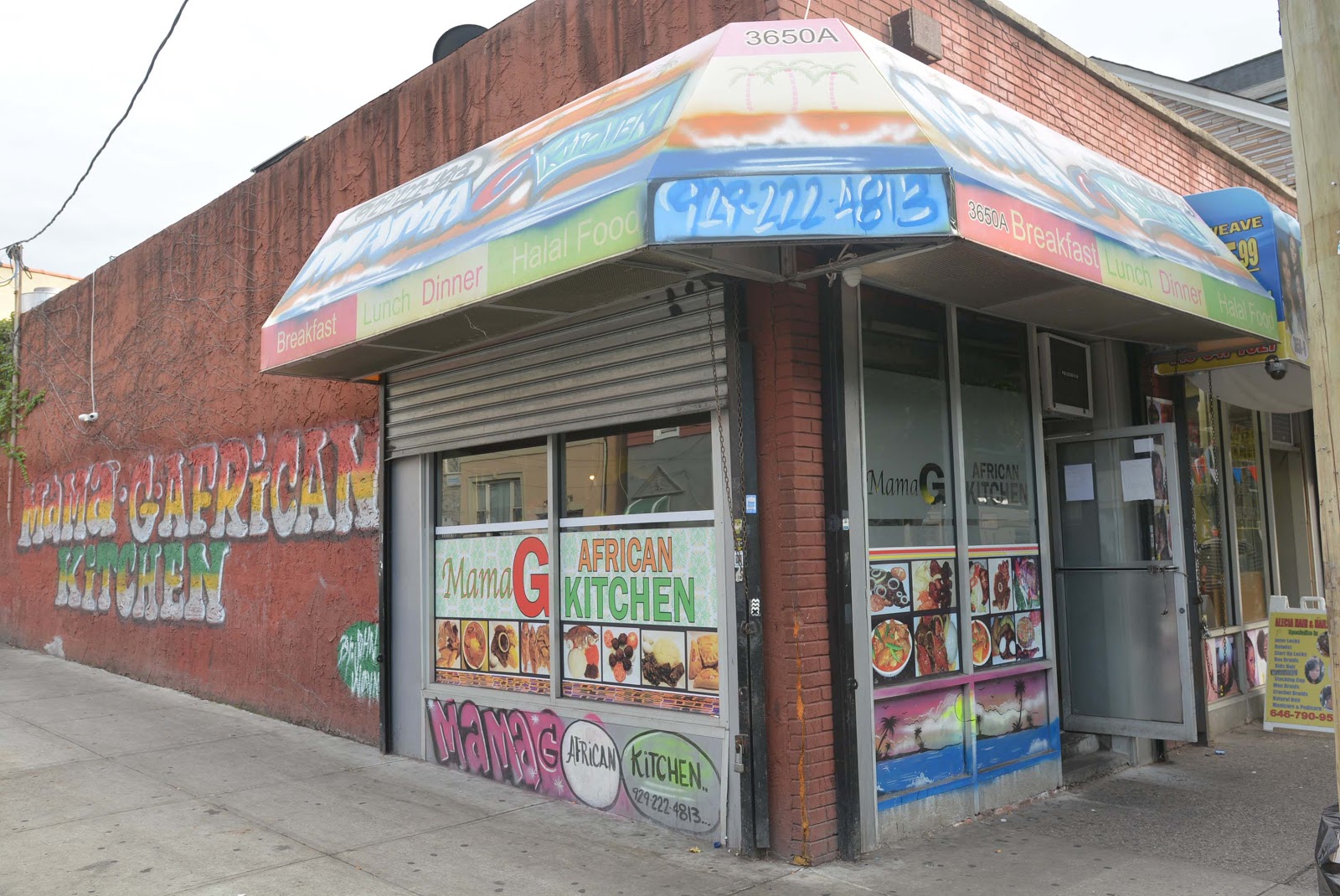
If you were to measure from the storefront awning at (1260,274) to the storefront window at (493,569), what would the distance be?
490cm

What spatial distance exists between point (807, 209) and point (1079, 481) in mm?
4466

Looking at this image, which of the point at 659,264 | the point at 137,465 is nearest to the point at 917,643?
the point at 659,264

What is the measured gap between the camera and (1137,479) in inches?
296

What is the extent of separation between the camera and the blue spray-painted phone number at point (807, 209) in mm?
4414

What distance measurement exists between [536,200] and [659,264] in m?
0.78

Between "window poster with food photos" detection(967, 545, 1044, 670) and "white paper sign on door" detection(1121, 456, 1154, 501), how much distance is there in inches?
44.5

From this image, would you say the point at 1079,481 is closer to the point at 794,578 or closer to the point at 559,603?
the point at 794,578

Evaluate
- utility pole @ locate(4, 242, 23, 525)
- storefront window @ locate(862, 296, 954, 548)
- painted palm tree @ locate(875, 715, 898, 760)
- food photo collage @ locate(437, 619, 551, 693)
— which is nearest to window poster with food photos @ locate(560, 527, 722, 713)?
food photo collage @ locate(437, 619, 551, 693)

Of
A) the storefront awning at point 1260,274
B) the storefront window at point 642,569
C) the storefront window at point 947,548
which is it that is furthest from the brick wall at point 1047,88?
the storefront window at point 642,569

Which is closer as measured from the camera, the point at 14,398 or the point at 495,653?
the point at 495,653

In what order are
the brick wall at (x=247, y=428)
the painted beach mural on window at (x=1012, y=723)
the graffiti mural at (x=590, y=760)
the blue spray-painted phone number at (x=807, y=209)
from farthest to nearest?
the brick wall at (x=247, y=428) → the painted beach mural on window at (x=1012, y=723) → the graffiti mural at (x=590, y=760) → the blue spray-painted phone number at (x=807, y=209)

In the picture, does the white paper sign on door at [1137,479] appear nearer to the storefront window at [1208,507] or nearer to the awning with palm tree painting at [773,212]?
the awning with palm tree painting at [773,212]

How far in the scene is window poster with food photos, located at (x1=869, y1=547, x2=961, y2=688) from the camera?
5.82m

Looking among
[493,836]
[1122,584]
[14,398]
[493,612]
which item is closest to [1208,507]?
[1122,584]
